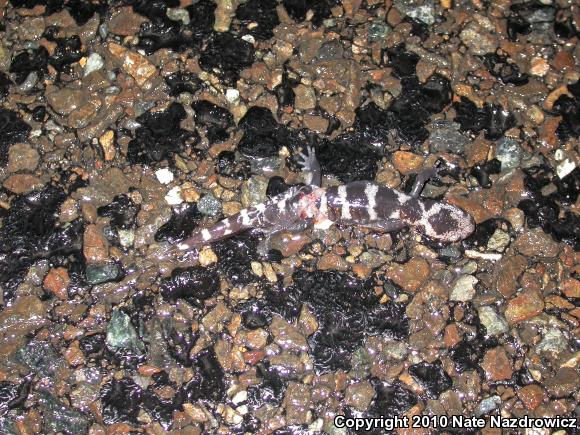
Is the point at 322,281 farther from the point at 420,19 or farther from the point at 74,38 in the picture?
the point at 74,38

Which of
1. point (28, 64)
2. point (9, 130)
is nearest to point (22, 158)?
point (9, 130)

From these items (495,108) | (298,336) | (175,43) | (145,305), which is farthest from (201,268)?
(495,108)

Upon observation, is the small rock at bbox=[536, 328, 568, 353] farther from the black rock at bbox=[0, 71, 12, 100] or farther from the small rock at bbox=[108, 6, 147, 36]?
the black rock at bbox=[0, 71, 12, 100]

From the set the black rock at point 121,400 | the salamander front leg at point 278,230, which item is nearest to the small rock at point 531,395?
the salamander front leg at point 278,230

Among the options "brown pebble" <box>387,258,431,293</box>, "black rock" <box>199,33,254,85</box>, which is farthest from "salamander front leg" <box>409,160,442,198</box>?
"black rock" <box>199,33,254,85</box>

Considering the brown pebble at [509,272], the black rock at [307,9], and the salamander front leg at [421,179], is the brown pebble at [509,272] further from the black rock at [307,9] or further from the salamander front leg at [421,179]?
the black rock at [307,9]
